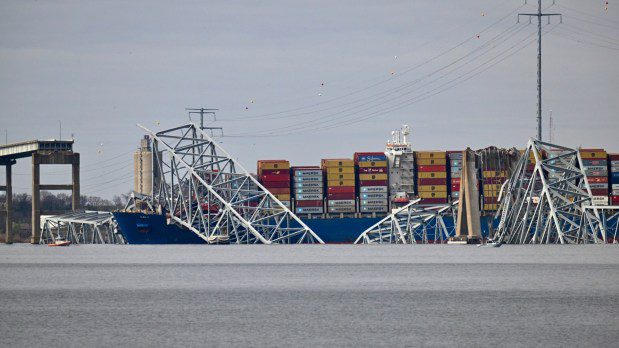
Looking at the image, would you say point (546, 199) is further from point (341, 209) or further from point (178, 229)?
point (178, 229)

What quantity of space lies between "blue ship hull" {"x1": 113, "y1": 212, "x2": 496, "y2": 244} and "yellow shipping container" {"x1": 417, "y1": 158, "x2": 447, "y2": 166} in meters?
9.33

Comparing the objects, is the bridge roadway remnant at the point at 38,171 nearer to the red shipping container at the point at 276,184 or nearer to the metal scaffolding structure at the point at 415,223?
the red shipping container at the point at 276,184

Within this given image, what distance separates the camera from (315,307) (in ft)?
179

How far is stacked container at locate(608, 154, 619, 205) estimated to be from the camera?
528 feet

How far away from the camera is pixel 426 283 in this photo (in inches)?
2837

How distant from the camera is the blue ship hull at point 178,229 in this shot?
161m

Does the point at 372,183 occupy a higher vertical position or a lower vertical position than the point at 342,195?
higher

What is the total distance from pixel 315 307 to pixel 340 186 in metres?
119

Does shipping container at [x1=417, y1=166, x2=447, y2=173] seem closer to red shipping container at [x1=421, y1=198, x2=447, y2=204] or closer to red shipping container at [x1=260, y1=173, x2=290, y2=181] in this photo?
red shipping container at [x1=421, y1=198, x2=447, y2=204]

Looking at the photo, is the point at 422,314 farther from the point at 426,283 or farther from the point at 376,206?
the point at 376,206

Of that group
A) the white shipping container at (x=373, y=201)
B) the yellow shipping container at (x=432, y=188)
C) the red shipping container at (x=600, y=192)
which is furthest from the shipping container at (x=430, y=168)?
the red shipping container at (x=600, y=192)

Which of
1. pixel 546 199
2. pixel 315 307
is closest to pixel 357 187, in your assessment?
pixel 546 199

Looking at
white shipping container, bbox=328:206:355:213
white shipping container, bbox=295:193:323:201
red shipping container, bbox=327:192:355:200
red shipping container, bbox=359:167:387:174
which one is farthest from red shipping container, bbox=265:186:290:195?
red shipping container, bbox=359:167:387:174

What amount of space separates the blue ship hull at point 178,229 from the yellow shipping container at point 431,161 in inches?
367
